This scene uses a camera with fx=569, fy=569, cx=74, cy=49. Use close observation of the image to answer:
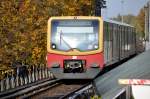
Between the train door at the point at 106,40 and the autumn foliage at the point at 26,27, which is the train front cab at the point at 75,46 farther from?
the autumn foliage at the point at 26,27

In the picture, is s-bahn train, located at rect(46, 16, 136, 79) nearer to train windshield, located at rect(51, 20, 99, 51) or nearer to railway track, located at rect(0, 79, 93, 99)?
train windshield, located at rect(51, 20, 99, 51)

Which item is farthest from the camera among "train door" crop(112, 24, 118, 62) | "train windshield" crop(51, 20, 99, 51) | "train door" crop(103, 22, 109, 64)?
"train door" crop(112, 24, 118, 62)

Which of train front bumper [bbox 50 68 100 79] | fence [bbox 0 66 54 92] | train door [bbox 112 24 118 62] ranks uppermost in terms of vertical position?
train door [bbox 112 24 118 62]

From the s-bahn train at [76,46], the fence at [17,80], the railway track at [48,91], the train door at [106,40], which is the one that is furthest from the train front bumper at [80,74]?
the fence at [17,80]

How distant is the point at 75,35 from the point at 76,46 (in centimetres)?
50

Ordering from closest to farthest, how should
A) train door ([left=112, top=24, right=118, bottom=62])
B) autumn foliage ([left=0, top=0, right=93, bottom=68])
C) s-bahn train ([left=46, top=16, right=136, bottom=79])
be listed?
autumn foliage ([left=0, top=0, right=93, bottom=68]) < s-bahn train ([left=46, top=16, right=136, bottom=79]) < train door ([left=112, top=24, right=118, bottom=62])

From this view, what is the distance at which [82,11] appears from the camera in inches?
1527

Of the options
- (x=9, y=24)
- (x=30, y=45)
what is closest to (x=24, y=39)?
(x=30, y=45)

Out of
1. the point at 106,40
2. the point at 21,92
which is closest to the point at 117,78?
the point at 21,92

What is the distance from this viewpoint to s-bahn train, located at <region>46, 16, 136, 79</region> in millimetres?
25234

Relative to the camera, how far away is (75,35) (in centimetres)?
2559

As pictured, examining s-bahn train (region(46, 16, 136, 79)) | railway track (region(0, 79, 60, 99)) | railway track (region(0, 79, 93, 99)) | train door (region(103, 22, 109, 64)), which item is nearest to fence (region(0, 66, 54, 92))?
railway track (region(0, 79, 60, 99))

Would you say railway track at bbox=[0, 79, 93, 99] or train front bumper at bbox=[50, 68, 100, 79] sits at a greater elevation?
train front bumper at bbox=[50, 68, 100, 79]

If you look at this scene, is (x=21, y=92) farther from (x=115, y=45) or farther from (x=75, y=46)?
(x=115, y=45)
